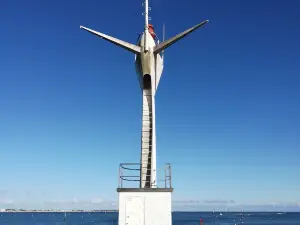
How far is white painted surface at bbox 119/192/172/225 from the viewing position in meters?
20.3

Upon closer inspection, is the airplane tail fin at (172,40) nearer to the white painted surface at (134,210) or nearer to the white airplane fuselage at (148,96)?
the white airplane fuselage at (148,96)

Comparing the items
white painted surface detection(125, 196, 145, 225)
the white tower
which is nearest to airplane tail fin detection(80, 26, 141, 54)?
the white tower

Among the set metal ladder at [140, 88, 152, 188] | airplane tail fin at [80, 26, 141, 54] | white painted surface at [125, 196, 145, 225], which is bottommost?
white painted surface at [125, 196, 145, 225]

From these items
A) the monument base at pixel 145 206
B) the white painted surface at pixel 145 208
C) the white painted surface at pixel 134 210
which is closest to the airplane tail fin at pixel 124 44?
the monument base at pixel 145 206

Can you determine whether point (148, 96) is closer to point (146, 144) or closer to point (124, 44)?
point (146, 144)

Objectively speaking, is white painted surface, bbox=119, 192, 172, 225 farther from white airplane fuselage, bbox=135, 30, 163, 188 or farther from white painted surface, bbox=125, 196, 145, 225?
white airplane fuselage, bbox=135, 30, 163, 188

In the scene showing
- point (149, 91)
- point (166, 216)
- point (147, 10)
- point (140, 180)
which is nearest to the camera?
point (166, 216)

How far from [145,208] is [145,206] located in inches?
4.1

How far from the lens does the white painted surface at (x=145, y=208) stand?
66.6 feet

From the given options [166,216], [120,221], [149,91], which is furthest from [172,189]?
[149,91]

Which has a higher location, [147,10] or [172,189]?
[147,10]

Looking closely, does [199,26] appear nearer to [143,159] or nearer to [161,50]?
[161,50]

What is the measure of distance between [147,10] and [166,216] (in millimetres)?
15025

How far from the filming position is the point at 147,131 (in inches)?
969
